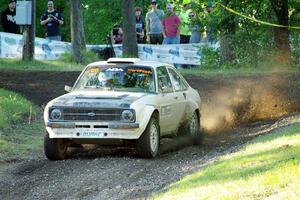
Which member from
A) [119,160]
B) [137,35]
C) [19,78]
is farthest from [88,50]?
[119,160]

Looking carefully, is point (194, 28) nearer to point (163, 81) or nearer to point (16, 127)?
point (16, 127)

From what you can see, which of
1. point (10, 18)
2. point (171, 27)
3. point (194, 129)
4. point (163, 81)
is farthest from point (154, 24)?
point (163, 81)

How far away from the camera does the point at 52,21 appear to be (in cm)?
3102

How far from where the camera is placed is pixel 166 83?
15109 millimetres

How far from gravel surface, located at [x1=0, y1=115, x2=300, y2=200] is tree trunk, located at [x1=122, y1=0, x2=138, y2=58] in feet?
47.1

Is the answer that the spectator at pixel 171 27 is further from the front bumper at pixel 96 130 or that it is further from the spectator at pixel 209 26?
the front bumper at pixel 96 130

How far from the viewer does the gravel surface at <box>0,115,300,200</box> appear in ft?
36.2

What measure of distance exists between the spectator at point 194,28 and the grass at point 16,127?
963cm

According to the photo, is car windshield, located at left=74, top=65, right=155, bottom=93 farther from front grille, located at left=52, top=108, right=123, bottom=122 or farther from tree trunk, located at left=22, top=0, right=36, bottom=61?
tree trunk, located at left=22, top=0, right=36, bottom=61

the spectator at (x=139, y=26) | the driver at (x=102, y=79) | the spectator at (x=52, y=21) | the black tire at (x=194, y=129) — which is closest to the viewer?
the driver at (x=102, y=79)

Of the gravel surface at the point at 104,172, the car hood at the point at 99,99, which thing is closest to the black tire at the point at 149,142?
the gravel surface at the point at 104,172

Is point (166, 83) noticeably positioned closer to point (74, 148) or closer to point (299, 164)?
point (74, 148)

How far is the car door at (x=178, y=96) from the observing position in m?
15.2

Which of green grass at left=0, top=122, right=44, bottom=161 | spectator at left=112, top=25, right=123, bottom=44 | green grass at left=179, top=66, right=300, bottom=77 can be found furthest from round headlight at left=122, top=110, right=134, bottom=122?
spectator at left=112, top=25, right=123, bottom=44
